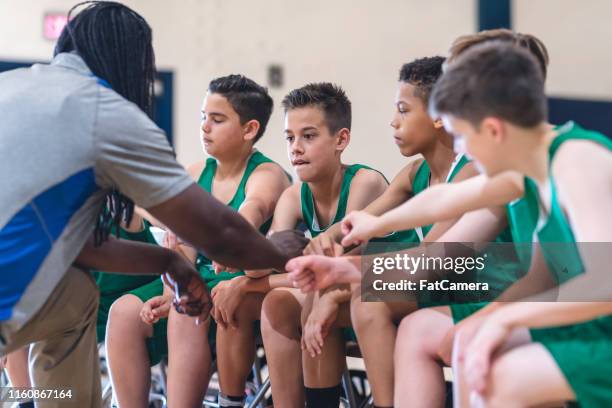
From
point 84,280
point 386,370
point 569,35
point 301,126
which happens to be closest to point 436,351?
point 386,370

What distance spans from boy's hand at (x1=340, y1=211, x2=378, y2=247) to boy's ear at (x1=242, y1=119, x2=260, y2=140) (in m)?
1.15

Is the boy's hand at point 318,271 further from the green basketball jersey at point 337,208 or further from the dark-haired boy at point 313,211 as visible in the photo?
the green basketball jersey at point 337,208

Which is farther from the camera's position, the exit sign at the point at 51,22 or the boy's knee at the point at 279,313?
the exit sign at the point at 51,22

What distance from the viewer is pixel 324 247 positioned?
7.32 ft

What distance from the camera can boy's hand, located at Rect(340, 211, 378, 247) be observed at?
192 centimetres

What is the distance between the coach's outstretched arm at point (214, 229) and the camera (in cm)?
179

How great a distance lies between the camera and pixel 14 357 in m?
3.13

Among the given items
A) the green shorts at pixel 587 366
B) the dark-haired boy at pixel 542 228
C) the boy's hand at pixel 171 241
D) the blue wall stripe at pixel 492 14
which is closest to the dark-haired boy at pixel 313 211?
the boy's hand at pixel 171 241

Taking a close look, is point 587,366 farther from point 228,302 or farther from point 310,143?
point 310,143

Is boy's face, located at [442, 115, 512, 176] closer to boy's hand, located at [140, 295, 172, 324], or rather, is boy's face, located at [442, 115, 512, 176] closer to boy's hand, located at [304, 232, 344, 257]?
boy's hand, located at [304, 232, 344, 257]

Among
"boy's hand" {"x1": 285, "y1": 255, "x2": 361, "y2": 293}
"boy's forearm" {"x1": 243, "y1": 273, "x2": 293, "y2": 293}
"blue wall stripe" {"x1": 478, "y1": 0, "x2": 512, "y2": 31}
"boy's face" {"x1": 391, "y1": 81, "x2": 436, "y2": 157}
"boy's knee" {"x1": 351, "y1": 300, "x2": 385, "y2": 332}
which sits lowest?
"boy's forearm" {"x1": 243, "y1": 273, "x2": 293, "y2": 293}

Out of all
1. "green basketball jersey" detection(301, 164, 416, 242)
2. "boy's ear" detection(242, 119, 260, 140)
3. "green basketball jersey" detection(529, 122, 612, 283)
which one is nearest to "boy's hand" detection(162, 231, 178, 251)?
"green basketball jersey" detection(301, 164, 416, 242)

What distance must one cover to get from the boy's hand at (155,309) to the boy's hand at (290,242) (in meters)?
0.58

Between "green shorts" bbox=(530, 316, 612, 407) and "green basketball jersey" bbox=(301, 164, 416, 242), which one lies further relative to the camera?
"green basketball jersey" bbox=(301, 164, 416, 242)
